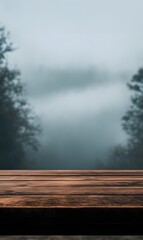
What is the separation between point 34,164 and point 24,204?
89.5ft

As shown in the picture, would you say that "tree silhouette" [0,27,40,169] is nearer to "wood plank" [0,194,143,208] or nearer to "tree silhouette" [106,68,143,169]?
"tree silhouette" [106,68,143,169]

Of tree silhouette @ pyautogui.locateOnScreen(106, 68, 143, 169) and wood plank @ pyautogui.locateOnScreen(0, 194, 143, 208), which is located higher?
tree silhouette @ pyautogui.locateOnScreen(106, 68, 143, 169)

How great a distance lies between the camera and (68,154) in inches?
4407

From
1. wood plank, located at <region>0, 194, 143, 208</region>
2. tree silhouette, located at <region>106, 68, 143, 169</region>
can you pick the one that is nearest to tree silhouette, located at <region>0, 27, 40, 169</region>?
tree silhouette, located at <region>106, 68, 143, 169</region>

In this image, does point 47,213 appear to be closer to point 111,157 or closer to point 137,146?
point 137,146

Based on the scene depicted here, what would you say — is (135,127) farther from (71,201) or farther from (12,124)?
(71,201)

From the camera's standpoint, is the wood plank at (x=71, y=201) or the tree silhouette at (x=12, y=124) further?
the tree silhouette at (x=12, y=124)

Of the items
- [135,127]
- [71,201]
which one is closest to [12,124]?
[135,127]

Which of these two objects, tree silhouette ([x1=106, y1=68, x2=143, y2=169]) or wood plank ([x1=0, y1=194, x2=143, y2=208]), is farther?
tree silhouette ([x1=106, y1=68, x2=143, y2=169])

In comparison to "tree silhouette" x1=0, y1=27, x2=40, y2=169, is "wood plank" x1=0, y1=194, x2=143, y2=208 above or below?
below

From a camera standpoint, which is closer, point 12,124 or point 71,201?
point 71,201

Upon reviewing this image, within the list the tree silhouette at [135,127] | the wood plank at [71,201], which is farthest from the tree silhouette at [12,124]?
the wood plank at [71,201]

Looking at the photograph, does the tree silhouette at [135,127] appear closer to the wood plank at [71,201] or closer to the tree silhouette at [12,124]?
the tree silhouette at [12,124]

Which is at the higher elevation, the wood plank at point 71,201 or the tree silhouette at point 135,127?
the tree silhouette at point 135,127
